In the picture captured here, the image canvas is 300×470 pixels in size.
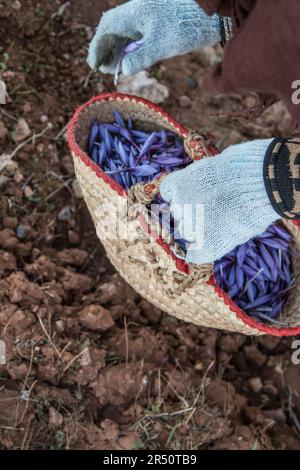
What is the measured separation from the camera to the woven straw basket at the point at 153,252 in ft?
4.23

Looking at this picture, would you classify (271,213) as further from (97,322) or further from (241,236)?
(97,322)

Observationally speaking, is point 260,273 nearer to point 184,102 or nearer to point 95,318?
point 95,318

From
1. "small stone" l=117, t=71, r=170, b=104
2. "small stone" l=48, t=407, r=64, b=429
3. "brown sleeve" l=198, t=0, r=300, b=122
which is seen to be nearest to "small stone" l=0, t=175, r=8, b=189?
"small stone" l=117, t=71, r=170, b=104

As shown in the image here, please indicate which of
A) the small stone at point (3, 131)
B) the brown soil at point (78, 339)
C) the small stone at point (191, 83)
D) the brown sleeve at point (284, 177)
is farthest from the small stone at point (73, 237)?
the brown sleeve at point (284, 177)

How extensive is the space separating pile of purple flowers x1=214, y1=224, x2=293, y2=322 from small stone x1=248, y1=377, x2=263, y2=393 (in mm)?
318

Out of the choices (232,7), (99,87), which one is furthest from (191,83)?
(232,7)

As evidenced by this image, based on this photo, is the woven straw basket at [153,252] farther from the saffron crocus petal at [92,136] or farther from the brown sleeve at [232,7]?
the brown sleeve at [232,7]

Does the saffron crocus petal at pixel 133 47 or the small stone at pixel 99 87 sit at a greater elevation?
the saffron crocus petal at pixel 133 47

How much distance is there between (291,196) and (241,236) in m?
0.14

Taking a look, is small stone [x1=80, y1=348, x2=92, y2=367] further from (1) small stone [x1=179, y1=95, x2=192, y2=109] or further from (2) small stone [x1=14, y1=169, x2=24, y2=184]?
(1) small stone [x1=179, y1=95, x2=192, y2=109]

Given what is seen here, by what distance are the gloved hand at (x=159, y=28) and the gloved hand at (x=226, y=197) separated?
0.98 feet

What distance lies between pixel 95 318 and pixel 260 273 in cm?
45

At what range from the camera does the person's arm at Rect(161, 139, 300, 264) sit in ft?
3.22

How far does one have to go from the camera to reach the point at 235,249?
4.76 ft
